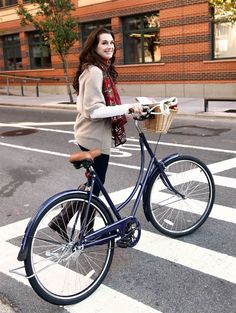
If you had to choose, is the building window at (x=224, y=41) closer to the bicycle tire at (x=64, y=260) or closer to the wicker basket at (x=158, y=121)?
the wicker basket at (x=158, y=121)

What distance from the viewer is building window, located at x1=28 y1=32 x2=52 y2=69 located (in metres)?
24.2

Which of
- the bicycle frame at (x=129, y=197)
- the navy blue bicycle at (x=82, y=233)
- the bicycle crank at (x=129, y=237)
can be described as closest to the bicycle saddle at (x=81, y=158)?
the navy blue bicycle at (x=82, y=233)

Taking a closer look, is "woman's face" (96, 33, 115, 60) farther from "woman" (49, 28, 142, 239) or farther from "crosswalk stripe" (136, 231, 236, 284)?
"crosswalk stripe" (136, 231, 236, 284)

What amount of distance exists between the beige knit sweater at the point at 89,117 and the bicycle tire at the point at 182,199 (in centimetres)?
66

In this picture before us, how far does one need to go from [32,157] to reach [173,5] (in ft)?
35.5

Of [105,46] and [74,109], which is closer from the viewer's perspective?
[105,46]

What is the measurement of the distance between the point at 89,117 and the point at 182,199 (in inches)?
56.7

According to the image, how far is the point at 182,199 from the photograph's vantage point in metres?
4.48

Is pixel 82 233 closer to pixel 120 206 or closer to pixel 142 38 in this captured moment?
pixel 120 206

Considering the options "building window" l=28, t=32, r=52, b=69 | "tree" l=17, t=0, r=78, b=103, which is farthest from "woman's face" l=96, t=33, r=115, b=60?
"building window" l=28, t=32, r=52, b=69

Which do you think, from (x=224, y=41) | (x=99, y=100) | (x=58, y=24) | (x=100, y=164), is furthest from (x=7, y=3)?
(x=99, y=100)

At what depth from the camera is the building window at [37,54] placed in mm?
24234

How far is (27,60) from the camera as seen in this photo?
83.6 ft

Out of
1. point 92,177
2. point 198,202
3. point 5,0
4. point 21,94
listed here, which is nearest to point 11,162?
point 198,202
